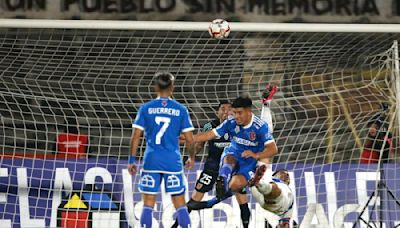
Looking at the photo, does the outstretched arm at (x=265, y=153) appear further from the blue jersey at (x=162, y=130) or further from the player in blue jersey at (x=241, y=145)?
the blue jersey at (x=162, y=130)

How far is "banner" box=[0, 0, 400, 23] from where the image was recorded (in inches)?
510

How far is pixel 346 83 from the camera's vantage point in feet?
39.9

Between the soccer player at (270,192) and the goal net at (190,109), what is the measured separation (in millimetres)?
1295

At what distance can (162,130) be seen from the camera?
8305 millimetres

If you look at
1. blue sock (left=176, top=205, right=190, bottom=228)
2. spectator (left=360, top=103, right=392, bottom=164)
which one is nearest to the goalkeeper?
blue sock (left=176, top=205, right=190, bottom=228)

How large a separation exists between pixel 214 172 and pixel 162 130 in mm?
2021

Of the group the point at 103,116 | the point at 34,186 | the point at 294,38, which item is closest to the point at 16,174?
the point at 34,186

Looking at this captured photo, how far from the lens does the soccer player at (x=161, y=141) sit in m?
8.30

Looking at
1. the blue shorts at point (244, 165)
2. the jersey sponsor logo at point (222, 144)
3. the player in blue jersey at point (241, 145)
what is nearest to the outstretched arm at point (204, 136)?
the player in blue jersey at point (241, 145)

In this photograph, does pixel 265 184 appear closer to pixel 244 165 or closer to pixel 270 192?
pixel 270 192

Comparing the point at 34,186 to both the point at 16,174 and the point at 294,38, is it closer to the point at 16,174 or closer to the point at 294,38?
the point at 16,174

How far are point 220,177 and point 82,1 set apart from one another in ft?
15.1

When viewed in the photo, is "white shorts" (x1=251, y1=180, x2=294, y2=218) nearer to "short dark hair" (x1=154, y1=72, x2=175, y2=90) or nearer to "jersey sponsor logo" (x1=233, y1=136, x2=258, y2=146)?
"jersey sponsor logo" (x1=233, y1=136, x2=258, y2=146)

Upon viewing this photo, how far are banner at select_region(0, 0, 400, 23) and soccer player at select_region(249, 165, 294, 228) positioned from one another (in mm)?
3909
